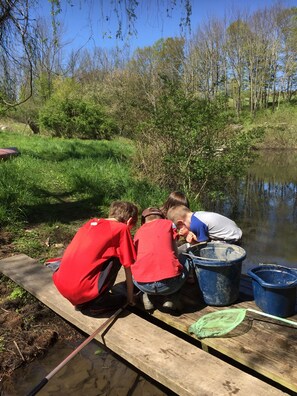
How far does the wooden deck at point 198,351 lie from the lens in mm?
2305

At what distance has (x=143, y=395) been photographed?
8.96 feet

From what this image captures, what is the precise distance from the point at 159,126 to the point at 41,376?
633 centimetres

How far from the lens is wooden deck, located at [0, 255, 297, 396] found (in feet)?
7.56

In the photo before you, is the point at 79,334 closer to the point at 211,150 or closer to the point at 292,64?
the point at 211,150

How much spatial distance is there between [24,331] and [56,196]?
4.37 m

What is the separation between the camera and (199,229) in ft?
12.6

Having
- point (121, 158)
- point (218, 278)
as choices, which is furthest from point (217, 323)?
point (121, 158)

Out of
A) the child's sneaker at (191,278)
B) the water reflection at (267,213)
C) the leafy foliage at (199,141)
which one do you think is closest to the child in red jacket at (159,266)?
the child's sneaker at (191,278)

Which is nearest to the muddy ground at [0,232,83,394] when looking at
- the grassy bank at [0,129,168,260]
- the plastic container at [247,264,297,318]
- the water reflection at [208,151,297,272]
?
the grassy bank at [0,129,168,260]

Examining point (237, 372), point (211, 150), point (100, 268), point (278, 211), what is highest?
point (211, 150)

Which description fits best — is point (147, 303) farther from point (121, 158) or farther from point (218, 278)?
point (121, 158)

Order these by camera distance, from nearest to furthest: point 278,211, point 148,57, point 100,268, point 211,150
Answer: point 100,268 < point 211,150 < point 278,211 < point 148,57

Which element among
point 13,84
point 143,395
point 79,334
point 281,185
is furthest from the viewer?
point 281,185

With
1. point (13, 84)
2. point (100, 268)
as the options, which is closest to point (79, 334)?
point (100, 268)
